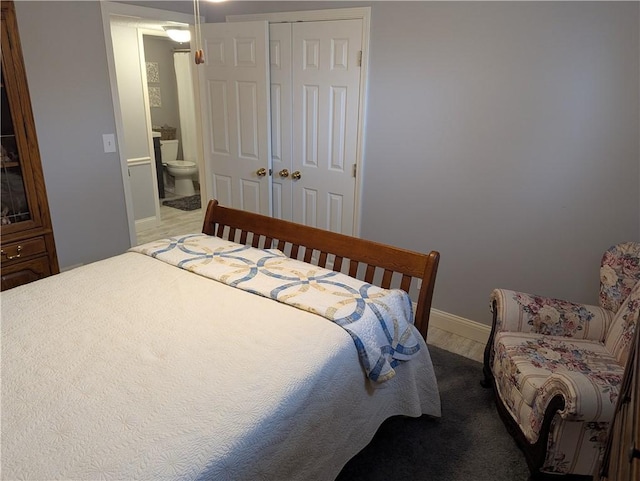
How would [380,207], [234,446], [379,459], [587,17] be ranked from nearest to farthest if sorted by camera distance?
[234,446]
[379,459]
[587,17]
[380,207]

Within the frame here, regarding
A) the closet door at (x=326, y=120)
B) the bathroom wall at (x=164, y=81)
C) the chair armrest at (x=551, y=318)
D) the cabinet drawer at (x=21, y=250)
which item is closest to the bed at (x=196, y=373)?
the chair armrest at (x=551, y=318)

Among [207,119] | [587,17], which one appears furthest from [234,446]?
[207,119]

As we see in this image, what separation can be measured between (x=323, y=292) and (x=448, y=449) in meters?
0.96

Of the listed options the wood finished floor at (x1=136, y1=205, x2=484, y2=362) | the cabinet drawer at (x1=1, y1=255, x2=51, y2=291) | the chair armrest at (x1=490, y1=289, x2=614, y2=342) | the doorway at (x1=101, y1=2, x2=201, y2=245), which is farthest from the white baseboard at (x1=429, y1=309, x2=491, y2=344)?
the cabinet drawer at (x1=1, y1=255, x2=51, y2=291)

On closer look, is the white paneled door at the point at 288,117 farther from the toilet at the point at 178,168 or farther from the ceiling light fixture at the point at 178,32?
the toilet at the point at 178,168

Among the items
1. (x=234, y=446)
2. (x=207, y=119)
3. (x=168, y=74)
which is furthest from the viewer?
(x=168, y=74)

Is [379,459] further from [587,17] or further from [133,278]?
[587,17]

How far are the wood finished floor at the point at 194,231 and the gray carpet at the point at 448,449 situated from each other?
459 mm

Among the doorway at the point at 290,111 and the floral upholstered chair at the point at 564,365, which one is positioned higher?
the doorway at the point at 290,111

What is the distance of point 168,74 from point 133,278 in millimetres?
5339

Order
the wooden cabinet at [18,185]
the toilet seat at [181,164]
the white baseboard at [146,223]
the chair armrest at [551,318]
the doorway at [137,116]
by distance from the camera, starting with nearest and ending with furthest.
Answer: the chair armrest at [551,318] < the wooden cabinet at [18,185] < the doorway at [137,116] < the white baseboard at [146,223] < the toilet seat at [181,164]

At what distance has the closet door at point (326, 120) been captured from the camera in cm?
296

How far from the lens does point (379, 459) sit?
6.29ft

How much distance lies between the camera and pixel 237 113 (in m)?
3.54
